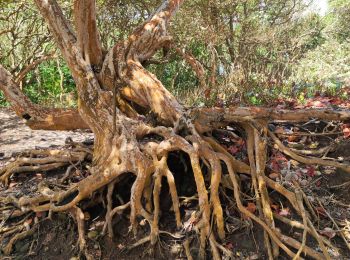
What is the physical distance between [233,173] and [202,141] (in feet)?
1.43

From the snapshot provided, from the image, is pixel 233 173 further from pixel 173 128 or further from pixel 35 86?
pixel 35 86

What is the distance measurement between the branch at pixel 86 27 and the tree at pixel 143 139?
0.04 feet

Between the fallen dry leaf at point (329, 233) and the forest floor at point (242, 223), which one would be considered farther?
the forest floor at point (242, 223)

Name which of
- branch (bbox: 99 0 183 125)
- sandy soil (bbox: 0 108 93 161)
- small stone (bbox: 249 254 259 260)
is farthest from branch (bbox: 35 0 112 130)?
sandy soil (bbox: 0 108 93 161)

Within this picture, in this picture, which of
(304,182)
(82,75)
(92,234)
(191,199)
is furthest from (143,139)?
(304,182)

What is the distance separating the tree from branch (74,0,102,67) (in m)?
0.01

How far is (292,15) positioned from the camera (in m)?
12.6

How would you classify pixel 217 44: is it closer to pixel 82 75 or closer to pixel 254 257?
pixel 82 75

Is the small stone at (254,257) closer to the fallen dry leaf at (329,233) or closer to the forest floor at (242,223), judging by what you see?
the forest floor at (242,223)

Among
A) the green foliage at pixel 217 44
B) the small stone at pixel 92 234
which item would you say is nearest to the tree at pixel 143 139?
the small stone at pixel 92 234

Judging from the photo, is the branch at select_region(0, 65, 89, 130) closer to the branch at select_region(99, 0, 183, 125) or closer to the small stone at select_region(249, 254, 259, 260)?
the branch at select_region(99, 0, 183, 125)

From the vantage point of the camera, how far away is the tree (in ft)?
12.3

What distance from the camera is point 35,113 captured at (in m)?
4.86

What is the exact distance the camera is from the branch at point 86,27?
452cm
